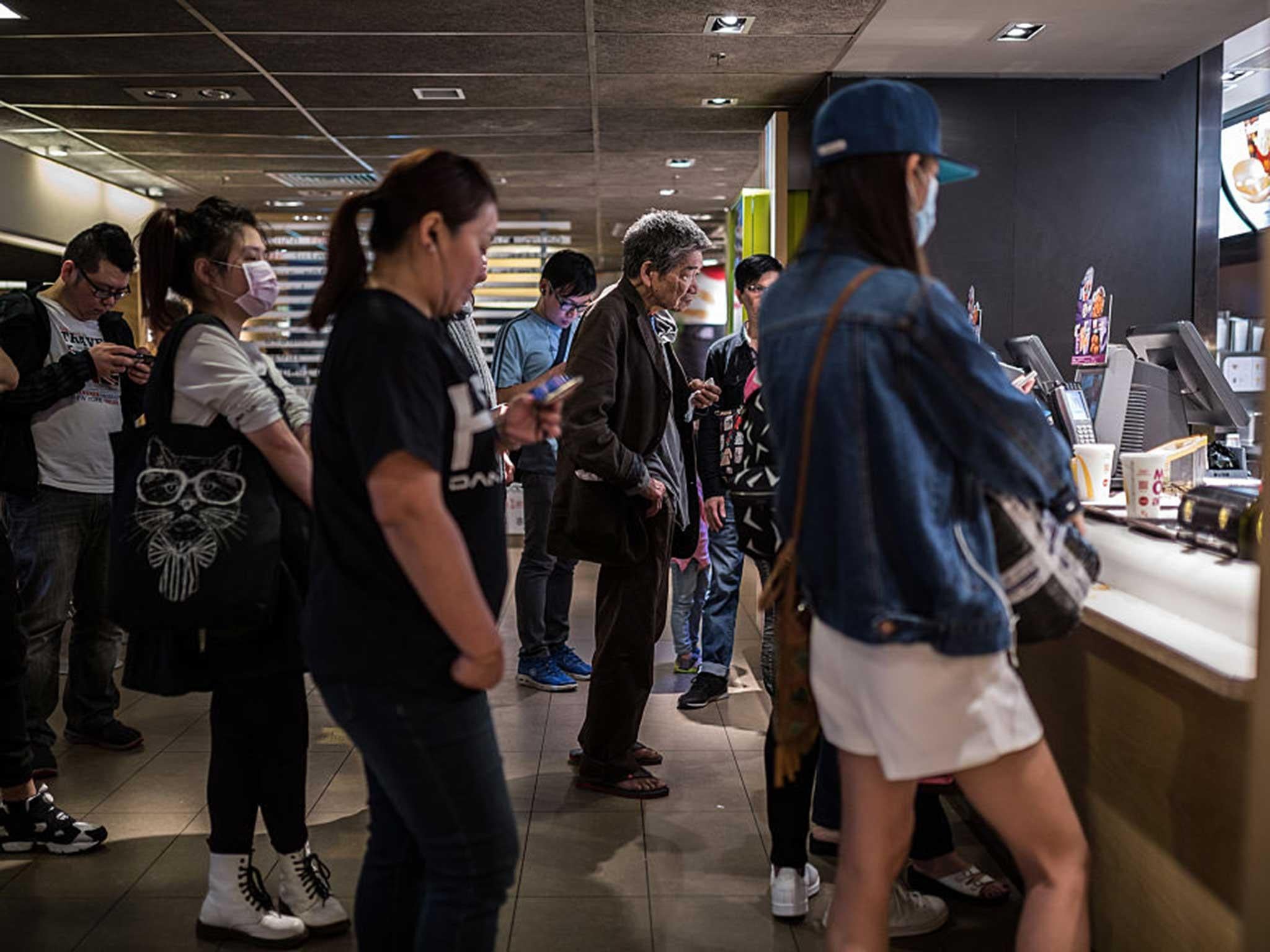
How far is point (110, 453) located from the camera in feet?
12.1

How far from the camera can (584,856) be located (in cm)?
298

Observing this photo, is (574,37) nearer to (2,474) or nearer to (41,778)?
(2,474)

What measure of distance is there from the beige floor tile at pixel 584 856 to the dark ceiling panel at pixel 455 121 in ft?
Result: 14.8

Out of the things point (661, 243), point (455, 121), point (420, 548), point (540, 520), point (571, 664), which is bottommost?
point (571, 664)

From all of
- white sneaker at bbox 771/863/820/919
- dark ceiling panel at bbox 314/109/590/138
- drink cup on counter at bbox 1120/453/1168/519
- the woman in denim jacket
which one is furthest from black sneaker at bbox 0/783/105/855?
dark ceiling panel at bbox 314/109/590/138

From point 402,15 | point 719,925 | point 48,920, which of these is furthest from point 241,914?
point 402,15

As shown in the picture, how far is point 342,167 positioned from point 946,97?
4451mm

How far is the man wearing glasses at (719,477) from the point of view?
411 centimetres

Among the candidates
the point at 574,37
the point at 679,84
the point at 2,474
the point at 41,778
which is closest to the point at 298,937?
the point at 41,778

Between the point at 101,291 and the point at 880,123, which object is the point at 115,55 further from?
the point at 880,123

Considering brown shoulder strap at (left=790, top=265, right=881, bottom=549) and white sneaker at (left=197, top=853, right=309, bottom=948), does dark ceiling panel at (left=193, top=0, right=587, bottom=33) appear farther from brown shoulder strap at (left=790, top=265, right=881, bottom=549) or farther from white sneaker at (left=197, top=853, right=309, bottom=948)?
brown shoulder strap at (left=790, top=265, right=881, bottom=549)

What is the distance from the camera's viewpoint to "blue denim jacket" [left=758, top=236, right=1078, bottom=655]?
1519mm

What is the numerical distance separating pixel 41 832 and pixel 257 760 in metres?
0.88

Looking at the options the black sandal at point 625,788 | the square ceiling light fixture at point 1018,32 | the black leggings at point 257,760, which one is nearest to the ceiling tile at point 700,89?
the square ceiling light fixture at point 1018,32
